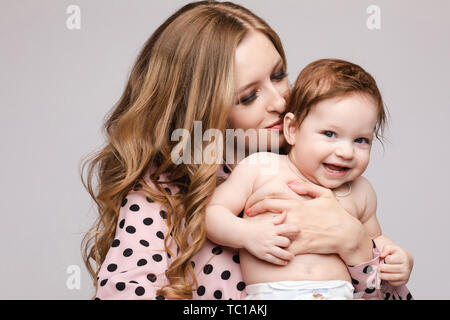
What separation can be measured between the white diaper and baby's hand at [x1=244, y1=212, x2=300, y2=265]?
70 mm

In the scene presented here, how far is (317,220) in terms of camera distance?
6.84 ft

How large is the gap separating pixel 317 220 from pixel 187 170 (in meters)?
0.47

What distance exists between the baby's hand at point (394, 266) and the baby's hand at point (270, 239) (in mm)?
334

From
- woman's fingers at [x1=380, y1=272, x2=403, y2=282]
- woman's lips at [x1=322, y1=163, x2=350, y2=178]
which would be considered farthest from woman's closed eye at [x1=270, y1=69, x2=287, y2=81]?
woman's fingers at [x1=380, y1=272, x2=403, y2=282]

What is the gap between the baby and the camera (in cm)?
202

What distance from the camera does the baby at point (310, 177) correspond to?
6.63ft

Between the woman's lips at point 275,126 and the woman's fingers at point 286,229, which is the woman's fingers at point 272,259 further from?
the woman's lips at point 275,126

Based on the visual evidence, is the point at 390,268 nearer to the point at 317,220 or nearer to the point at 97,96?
the point at 317,220

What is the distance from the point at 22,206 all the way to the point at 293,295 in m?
1.91

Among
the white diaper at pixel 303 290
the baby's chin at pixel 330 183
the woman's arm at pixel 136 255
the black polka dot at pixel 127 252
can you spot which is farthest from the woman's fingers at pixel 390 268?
the black polka dot at pixel 127 252

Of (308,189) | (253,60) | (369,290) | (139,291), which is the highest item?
(253,60)

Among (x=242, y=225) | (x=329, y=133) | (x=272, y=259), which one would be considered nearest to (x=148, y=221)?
(x=242, y=225)

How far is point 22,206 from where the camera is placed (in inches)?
136
